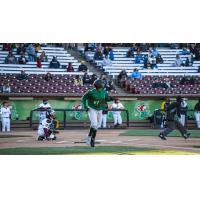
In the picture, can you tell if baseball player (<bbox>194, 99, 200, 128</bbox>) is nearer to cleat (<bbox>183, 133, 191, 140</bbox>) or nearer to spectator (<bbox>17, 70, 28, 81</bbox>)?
cleat (<bbox>183, 133, 191, 140</bbox>)

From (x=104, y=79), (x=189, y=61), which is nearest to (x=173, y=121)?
(x=189, y=61)

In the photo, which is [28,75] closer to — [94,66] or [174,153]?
[94,66]

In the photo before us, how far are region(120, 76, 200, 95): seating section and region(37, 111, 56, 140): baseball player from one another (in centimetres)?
177

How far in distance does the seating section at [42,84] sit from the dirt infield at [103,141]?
0.92 metres

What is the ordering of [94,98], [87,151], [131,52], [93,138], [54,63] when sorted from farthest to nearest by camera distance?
[131,52] → [54,63] → [93,138] → [94,98] → [87,151]

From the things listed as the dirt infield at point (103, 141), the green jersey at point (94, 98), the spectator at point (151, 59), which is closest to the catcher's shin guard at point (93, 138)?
the dirt infield at point (103, 141)

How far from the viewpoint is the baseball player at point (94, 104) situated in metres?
13.7

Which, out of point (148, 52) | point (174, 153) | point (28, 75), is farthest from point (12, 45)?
point (174, 153)

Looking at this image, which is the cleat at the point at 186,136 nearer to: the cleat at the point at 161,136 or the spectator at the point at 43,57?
the cleat at the point at 161,136

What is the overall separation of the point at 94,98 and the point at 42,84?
54.7 inches

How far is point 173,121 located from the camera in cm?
1510

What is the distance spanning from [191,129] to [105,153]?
2.61 m

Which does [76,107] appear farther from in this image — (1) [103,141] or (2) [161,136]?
(2) [161,136]

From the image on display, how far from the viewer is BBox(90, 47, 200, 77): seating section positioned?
48.8ft
